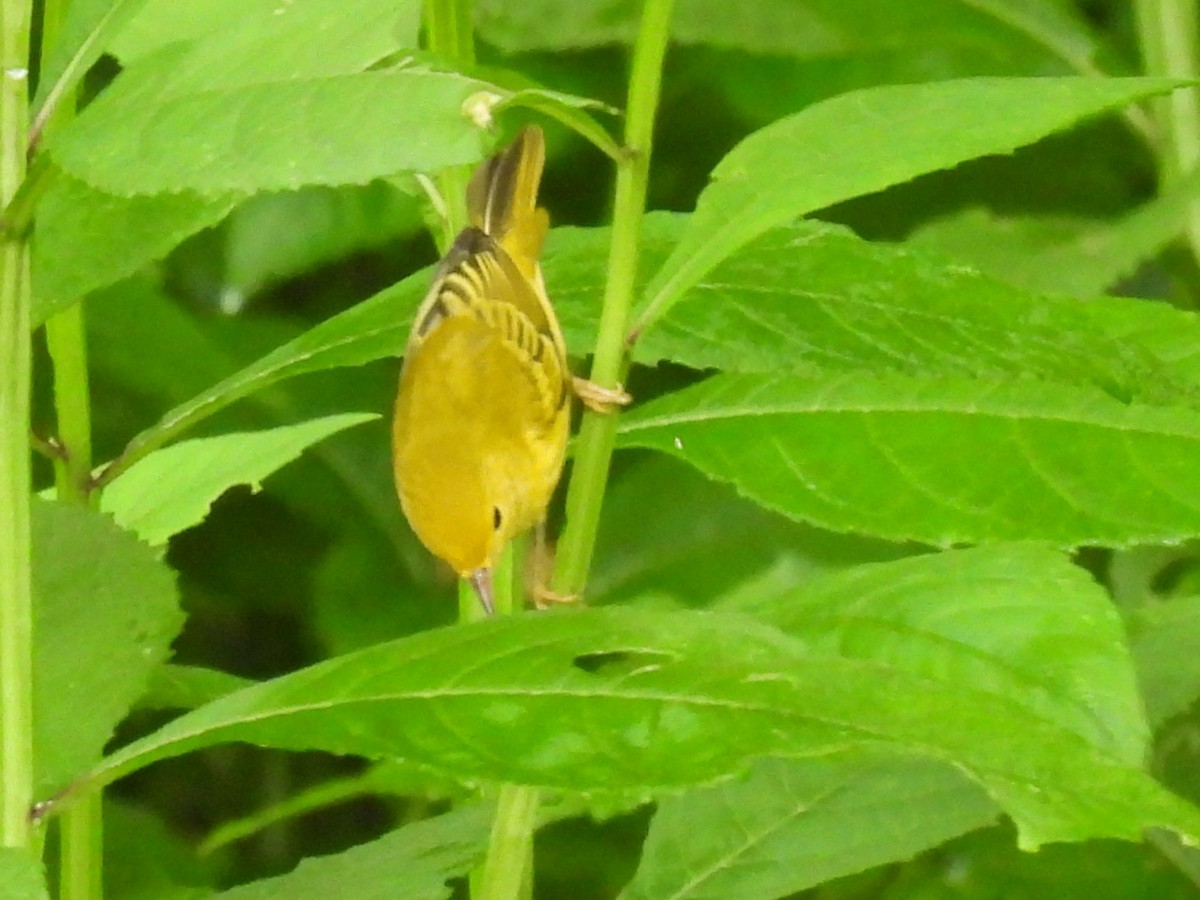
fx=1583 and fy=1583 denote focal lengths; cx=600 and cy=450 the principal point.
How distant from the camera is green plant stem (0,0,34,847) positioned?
396mm

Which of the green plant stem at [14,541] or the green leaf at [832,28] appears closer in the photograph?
the green plant stem at [14,541]

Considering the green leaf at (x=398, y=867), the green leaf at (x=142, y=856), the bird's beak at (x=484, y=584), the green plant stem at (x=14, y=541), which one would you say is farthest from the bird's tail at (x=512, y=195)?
the green leaf at (x=142, y=856)

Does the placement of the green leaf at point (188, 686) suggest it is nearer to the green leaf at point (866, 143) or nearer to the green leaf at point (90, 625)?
the green leaf at point (90, 625)

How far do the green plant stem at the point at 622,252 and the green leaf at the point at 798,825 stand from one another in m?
0.22

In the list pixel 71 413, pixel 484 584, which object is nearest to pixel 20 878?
pixel 71 413

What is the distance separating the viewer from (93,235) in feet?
1.78

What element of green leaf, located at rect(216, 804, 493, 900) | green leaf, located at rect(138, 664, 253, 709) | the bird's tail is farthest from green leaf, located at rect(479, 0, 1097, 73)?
green leaf, located at rect(216, 804, 493, 900)

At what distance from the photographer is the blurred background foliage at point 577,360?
125 cm

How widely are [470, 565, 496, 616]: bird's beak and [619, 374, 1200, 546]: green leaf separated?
0.47ft

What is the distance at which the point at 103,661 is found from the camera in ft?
1.70

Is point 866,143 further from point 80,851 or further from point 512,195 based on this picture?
point 512,195

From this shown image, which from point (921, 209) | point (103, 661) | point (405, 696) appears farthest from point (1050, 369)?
point (921, 209)

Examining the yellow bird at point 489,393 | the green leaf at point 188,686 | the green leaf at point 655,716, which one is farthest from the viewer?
the yellow bird at point 489,393

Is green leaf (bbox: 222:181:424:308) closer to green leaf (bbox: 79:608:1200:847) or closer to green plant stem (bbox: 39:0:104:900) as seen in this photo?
green plant stem (bbox: 39:0:104:900)
